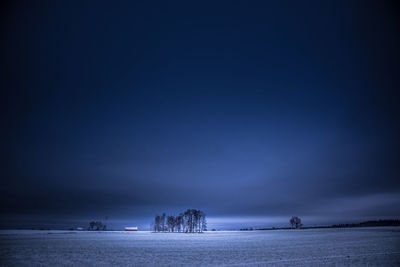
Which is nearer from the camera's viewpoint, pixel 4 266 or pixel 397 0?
pixel 4 266

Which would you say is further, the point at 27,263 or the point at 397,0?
the point at 397,0

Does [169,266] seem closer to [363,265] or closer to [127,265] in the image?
[127,265]

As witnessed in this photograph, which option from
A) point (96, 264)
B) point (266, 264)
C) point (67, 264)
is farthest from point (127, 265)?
point (266, 264)

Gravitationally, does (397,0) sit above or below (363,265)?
above

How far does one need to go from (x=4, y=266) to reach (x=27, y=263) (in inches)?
75.5

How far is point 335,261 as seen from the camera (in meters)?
23.3

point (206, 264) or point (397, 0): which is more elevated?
point (397, 0)

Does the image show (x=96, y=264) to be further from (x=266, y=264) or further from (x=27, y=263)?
(x=266, y=264)

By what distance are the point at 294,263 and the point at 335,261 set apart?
3.83 meters

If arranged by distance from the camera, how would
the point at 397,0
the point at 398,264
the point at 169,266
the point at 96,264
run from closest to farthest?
1. the point at 398,264
2. the point at 169,266
3. the point at 96,264
4. the point at 397,0

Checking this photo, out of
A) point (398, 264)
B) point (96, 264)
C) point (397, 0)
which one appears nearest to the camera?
point (398, 264)

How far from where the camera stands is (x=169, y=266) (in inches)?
875

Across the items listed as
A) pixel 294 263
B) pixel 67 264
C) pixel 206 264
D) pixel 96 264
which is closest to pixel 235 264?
pixel 206 264

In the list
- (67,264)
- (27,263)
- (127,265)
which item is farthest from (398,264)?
(27,263)
